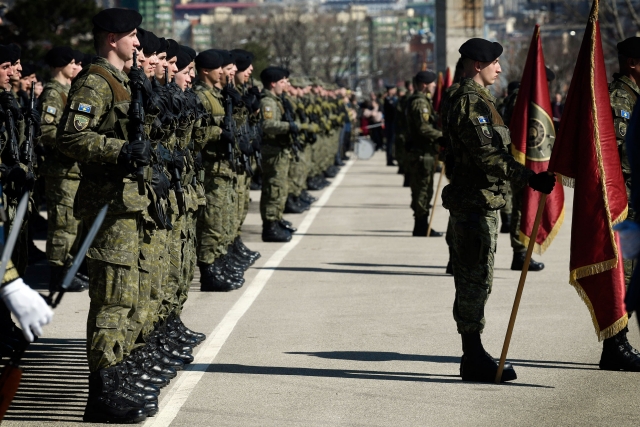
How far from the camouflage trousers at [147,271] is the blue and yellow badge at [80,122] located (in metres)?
0.74

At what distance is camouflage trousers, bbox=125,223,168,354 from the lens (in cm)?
730

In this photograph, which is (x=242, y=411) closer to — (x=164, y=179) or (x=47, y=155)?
(x=164, y=179)

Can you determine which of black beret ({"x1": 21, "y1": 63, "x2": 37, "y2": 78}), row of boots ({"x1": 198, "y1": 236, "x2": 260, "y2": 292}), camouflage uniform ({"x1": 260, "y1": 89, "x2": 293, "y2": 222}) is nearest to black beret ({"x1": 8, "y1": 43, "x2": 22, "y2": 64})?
row of boots ({"x1": 198, "y1": 236, "x2": 260, "y2": 292})

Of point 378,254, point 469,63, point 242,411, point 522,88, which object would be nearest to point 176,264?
point 242,411

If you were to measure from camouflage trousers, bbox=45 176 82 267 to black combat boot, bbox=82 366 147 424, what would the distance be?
15.7 feet

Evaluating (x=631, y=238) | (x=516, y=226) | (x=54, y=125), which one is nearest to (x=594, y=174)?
(x=631, y=238)

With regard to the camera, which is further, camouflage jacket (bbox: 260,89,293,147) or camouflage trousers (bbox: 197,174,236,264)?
camouflage jacket (bbox: 260,89,293,147)

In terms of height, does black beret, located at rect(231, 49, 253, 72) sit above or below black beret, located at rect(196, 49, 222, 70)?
below

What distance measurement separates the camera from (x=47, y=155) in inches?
464

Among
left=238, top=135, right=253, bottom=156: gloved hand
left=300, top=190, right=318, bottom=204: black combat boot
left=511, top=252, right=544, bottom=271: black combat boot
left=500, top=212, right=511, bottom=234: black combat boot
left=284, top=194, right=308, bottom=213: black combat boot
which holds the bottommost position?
left=300, top=190, right=318, bottom=204: black combat boot

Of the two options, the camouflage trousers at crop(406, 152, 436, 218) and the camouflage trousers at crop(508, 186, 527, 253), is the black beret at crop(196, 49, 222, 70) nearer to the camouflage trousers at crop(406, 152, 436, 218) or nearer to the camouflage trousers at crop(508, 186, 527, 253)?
the camouflage trousers at crop(508, 186, 527, 253)

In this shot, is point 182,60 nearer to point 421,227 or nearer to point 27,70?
point 27,70

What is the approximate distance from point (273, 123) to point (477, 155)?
275 inches

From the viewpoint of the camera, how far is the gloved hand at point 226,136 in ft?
36.8
